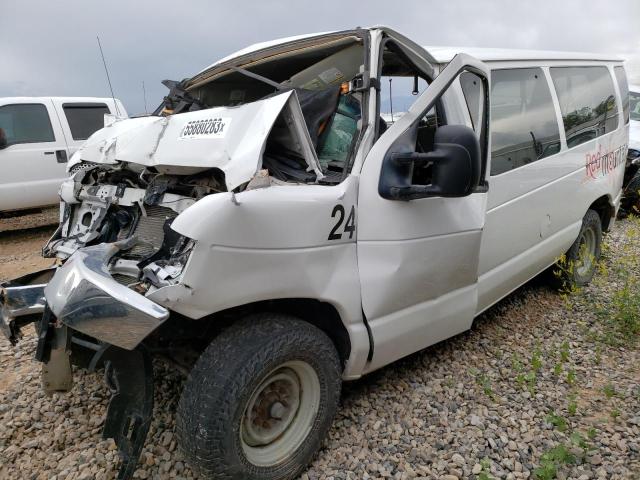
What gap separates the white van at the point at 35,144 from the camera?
6820 millimetres

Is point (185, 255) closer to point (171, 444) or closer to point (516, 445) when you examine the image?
point (171, 444)

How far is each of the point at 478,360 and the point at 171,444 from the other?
2.06 m

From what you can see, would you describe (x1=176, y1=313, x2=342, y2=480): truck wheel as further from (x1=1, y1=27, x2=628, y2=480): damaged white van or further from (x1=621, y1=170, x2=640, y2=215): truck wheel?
(x1=621, y1=170, x2=640, y2=215): truck wheel

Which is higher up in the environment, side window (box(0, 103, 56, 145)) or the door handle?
side window (box(0, 103, 56, 145))

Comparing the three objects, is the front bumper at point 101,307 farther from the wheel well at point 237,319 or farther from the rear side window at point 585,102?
the rear side window at point 585,102

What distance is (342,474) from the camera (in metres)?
2.29

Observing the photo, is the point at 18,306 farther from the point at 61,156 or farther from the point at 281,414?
the point at 61,156

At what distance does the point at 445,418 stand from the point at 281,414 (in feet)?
3.31

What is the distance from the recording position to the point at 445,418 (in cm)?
268

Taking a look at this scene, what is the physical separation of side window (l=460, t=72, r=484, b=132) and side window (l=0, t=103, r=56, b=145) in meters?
6.58

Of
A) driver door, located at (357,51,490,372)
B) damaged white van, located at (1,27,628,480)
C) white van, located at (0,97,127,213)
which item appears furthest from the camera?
white van, located at (0,97,127,213)

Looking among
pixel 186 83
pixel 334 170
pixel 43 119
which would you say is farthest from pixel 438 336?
pixel 43 119

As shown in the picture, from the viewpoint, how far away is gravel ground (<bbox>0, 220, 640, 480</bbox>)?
2328 millimetres

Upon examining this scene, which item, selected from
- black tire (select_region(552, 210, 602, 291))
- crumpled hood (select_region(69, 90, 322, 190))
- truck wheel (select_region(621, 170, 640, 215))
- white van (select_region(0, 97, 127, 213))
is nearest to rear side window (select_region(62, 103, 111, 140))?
white van (select_region(0, 97, 127, 213))
